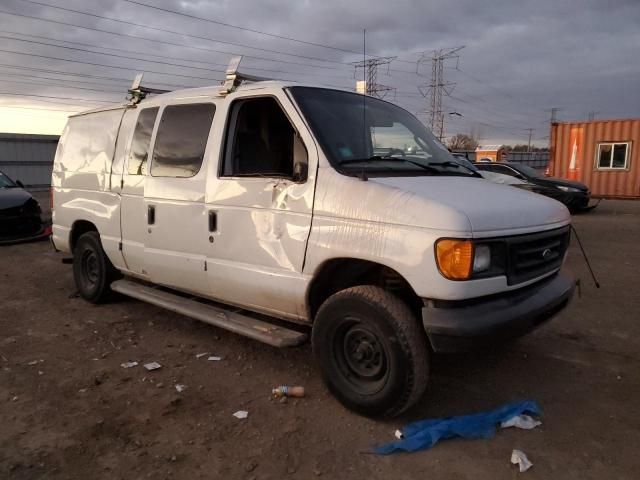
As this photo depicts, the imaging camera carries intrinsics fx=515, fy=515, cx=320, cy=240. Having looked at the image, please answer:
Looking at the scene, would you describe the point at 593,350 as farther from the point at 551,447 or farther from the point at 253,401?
the point at 253,401

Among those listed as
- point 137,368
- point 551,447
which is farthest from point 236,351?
point 551,447

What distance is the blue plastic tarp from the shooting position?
305 centimetres

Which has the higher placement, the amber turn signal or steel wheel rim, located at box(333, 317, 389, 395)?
the amber turn signal

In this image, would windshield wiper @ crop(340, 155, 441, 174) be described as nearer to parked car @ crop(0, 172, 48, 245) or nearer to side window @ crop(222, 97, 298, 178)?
side window @ crop(222, 97, 298, 178)

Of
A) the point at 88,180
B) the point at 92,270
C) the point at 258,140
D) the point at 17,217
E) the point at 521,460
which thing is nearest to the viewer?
the point at 521,460

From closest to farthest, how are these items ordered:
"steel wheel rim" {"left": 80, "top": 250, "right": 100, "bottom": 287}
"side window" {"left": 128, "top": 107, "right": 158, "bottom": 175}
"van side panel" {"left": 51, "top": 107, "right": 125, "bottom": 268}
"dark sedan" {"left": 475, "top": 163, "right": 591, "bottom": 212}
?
"side window" {"left": 128, "top": 107, "right": 158, "bottom": 175} < "van side panel" {"left": 51, "top": 107, "right": 125, "bottom": 268} < "steel wheel rim" {"left": 80, "top": 250, "right": 100, "bottom": 287} < "dark sedan" {"left": 475, "top": 163, "right": 591, "bottom": 212}

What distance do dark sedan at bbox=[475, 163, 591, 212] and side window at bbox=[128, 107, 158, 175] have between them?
11.2m

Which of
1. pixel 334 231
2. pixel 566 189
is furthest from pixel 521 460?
pixel 566 189

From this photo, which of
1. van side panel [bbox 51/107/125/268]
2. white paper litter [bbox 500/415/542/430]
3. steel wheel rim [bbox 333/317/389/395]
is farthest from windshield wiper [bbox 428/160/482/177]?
van side panel [bbox 51/107/125/268]

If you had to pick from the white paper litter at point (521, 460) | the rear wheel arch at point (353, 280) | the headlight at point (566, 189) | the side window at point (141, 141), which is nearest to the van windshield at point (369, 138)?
the rear wheel arch at point (353, 280)

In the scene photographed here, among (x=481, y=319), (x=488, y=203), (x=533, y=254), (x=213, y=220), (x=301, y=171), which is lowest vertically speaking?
(x=481, y=319)

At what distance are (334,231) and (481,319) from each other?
107cm

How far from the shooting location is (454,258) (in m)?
2.91

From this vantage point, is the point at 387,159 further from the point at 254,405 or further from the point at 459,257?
the point at 254,405
